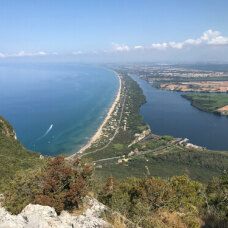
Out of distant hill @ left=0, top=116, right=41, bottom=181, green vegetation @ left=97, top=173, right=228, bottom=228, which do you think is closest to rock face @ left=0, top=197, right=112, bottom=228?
green vegetation @ left=97, top=173, right=228, bottom=228

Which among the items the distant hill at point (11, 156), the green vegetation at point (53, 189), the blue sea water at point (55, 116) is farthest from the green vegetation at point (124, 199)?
the blue sea water at point (55, 116)

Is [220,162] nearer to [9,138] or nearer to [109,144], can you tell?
[109,144]

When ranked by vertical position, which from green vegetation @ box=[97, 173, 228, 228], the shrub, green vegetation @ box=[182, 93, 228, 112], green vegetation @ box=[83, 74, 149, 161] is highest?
the shrub

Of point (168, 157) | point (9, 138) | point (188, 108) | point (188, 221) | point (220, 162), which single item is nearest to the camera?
point (188, 221)

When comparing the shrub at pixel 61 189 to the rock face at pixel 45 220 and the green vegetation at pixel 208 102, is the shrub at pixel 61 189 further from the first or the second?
the green vegetation at pixel 208 102

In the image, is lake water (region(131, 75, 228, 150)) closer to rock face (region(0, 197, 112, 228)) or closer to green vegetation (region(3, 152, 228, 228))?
green vegetation (region(3, 152, 228, 228))

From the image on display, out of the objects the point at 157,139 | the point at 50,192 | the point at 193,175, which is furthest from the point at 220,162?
the point at 50,192

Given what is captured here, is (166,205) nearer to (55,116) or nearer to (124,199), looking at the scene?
(124,199)
